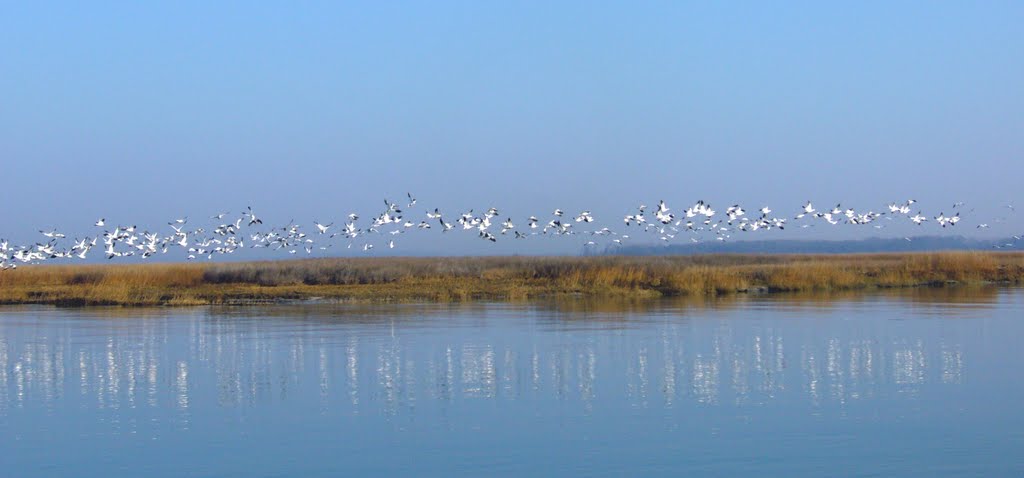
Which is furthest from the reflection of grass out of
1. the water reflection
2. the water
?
the water

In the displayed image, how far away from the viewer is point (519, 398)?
717 inches

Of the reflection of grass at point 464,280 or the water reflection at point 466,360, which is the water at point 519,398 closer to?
the water reflection at point 466,360

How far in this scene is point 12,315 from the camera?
35031 millimetres

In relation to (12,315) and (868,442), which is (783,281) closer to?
(12,315)

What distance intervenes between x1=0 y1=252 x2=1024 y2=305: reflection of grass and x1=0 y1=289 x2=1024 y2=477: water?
35.7 ft

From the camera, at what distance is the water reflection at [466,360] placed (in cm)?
1859

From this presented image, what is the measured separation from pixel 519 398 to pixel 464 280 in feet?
93.0

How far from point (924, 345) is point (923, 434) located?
9484mm

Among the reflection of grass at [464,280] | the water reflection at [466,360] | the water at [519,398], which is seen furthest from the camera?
the reflection of grass at [464,280]

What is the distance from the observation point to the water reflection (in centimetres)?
1859

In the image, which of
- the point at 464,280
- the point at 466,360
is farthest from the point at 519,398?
the point at 464,280

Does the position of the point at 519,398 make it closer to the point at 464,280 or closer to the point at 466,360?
the point at 466,360

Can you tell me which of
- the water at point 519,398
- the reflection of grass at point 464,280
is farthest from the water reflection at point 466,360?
the reflection of grass at point 464,280

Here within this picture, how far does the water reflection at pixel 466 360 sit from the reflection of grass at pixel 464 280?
8690mm
